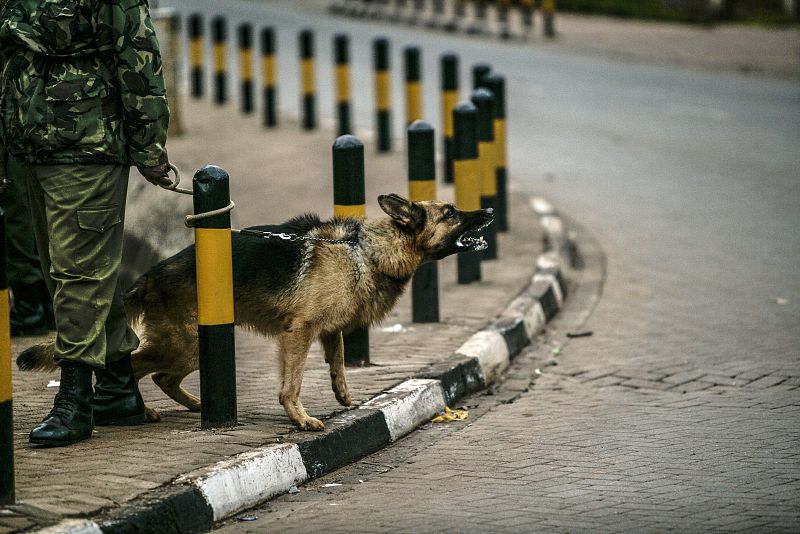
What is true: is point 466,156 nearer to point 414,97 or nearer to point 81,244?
point 81,244

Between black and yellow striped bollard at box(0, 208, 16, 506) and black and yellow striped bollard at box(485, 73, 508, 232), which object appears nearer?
black and yellow striped bollard at box(0, 208, 16, 506)

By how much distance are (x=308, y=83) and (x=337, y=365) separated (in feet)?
31.6

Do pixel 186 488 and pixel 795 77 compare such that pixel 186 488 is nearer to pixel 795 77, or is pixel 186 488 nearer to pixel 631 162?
pixel 631 162

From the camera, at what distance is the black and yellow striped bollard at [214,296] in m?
5.69

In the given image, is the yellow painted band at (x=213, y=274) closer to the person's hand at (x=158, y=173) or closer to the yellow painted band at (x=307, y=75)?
the person's hand at (x=158, y=173)

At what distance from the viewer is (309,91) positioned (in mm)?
15555

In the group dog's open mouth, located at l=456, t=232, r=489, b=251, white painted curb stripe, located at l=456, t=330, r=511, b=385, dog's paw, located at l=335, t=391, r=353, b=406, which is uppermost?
dog's open mouth, located at l=456, t=232, r=489, b=251

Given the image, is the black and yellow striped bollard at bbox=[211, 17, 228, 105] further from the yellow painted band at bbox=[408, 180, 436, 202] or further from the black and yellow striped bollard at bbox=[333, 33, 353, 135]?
the yellow painted band at bbox=[408, 180, 436, 202]

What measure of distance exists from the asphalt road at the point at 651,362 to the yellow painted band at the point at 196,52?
4.76 ft

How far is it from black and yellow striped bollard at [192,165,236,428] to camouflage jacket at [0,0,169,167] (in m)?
0.27

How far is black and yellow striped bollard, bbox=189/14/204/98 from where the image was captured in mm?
17922

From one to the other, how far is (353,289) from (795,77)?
667 inches

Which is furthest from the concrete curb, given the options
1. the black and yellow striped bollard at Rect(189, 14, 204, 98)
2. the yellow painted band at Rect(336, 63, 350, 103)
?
the black and yellow striped bollard at Rect(189, 14, 204, 98)

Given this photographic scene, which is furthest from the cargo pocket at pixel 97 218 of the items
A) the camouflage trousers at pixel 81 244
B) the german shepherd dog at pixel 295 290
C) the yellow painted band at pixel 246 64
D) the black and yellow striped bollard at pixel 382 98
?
the yellow painted band at pixel 246 64
